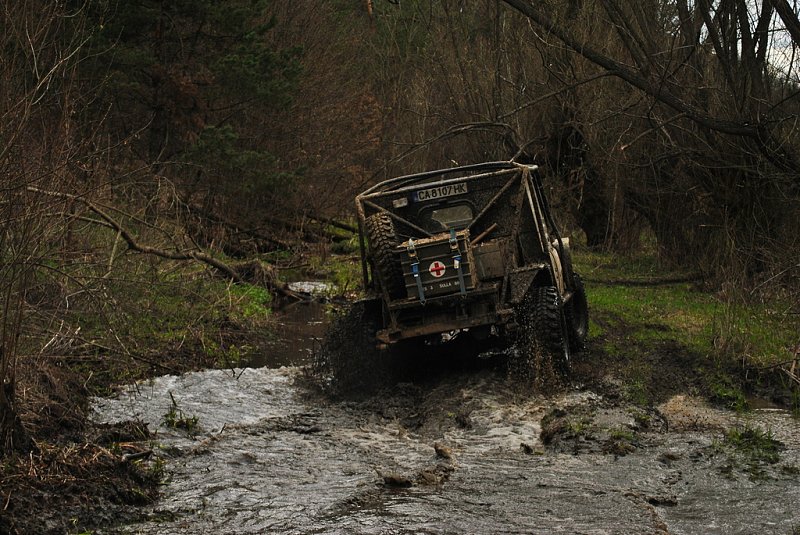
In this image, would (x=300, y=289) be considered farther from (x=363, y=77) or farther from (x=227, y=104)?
(x=363, y=77)

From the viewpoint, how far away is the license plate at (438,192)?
1241 centimetres

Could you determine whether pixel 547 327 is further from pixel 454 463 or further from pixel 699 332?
pixel 699 332

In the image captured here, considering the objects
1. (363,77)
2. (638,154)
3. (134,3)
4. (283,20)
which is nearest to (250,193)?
(134,3)

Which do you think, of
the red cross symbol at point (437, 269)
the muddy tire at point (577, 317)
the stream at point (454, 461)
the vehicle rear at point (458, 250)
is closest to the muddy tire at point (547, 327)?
the vehicle rear at point (458, 250)

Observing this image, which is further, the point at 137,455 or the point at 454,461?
the point at 454,461

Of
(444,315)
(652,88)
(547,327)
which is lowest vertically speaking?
(547,327)

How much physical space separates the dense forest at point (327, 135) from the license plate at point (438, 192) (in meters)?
1.36

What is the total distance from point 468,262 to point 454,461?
291 centimetres

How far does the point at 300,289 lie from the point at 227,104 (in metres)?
6.38

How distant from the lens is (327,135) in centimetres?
2869

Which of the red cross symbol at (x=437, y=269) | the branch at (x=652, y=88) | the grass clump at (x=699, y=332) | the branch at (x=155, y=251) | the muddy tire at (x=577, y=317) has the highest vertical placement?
the branch at (x=652, y=88)

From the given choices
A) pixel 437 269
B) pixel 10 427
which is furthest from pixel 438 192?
pixel 10 427

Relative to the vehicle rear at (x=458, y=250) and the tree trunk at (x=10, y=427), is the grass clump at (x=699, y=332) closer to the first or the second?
the vehicle rear at (x=458, y=250)

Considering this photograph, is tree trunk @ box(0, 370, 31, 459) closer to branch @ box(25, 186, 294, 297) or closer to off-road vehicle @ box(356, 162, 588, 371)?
branch @ box(25, 186, 294, 297)
